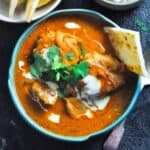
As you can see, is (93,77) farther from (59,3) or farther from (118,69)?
(59,3)

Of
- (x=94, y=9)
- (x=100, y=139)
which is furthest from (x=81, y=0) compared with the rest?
(x=100, y=139)

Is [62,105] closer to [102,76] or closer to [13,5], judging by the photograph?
[102,76]

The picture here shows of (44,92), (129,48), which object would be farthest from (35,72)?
(129,48)

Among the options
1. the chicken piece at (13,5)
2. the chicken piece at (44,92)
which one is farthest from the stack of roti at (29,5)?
the chicken piece at (44,92)

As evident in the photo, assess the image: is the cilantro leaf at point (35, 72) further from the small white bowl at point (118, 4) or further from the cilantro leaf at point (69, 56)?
the small white bowl at point (118, 4)

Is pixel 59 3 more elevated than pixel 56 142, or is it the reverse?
pixel 59 3
